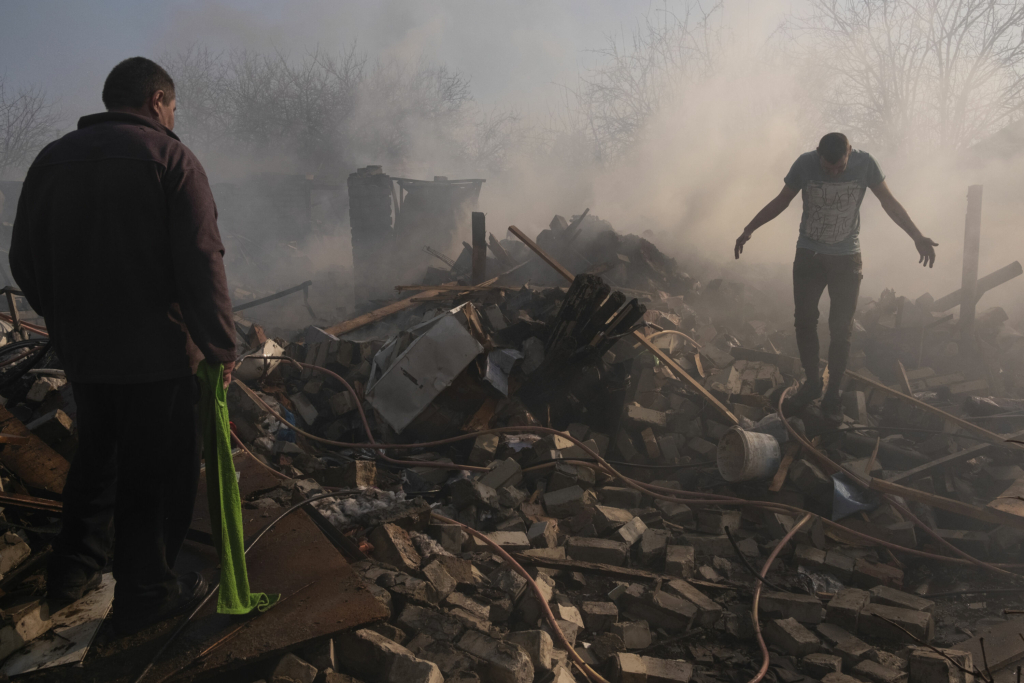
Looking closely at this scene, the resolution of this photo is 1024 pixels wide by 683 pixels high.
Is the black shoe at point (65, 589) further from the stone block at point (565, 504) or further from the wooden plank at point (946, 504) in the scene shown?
the wooden plank at point (946, 504)

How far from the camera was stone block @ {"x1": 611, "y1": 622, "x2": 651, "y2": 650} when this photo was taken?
10.4 ft

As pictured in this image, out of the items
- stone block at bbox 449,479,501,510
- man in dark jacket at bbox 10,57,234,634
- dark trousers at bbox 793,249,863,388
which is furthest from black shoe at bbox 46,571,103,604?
dark trousers at bbox 793,249,863,388

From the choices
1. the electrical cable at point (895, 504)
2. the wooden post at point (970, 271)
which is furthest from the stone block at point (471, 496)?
the wooden post at point (970, 271)

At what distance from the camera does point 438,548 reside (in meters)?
3.26

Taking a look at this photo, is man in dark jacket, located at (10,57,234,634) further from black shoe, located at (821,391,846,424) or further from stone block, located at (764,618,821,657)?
black shoe, located at (821,391,846,424)

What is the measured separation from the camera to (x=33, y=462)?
3.41m

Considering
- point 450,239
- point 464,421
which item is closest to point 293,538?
point 464,421

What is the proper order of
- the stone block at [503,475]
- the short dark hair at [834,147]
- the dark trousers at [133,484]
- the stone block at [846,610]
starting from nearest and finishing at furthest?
the dark trousers at [133,484] → the stone block at [846,610] → the stone block at [503,475] → the short dark hair at [834,147]

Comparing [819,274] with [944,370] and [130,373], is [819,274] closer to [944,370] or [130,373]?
[944,370]

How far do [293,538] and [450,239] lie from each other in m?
13.0

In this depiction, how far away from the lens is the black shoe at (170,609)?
2281 millimetres

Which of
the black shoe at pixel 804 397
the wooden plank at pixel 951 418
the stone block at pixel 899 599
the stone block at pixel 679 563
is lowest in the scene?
the stone block at pixel 899 599

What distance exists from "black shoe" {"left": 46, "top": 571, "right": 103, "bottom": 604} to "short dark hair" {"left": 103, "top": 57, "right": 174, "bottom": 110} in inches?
73.0

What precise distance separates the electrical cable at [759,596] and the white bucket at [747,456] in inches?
18.3
